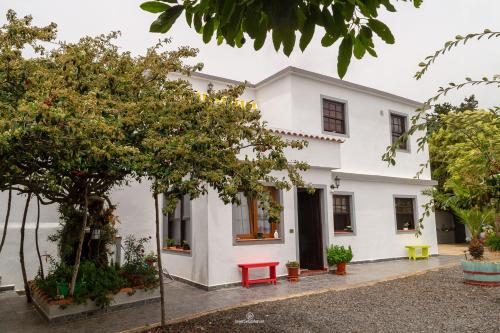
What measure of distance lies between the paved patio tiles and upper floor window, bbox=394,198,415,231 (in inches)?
137

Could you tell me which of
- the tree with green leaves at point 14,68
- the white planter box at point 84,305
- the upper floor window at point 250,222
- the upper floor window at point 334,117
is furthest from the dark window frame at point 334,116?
the tree with green leaves at point 14,68

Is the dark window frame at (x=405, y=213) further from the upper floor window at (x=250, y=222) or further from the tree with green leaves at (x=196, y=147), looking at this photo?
the tree with green leaves at (x=196, y=147)

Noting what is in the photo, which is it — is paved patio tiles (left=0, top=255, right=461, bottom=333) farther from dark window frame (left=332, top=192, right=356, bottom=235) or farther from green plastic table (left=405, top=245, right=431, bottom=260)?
green plastic table (left=405, top=245, right=431, bottom=260)

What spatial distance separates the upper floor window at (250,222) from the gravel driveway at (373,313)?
2.81 m

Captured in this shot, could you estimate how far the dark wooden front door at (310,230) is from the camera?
12677 millimetres

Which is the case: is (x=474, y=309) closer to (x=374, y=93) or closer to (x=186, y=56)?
(x=186, y=56)

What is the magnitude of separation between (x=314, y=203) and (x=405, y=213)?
600 cm

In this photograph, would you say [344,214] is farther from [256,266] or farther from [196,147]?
[196,147]

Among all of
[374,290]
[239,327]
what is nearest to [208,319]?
[239,327]

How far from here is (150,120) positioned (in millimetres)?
6574

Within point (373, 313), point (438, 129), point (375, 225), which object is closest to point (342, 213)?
point (375, 225)

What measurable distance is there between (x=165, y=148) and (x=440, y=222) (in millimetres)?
24323

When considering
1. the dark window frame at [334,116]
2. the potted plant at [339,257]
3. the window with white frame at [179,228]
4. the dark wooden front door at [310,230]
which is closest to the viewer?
the window with white frame at [179,228]

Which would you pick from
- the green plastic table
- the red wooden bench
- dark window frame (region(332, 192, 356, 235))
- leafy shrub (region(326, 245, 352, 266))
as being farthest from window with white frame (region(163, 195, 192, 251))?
the green plastic table
